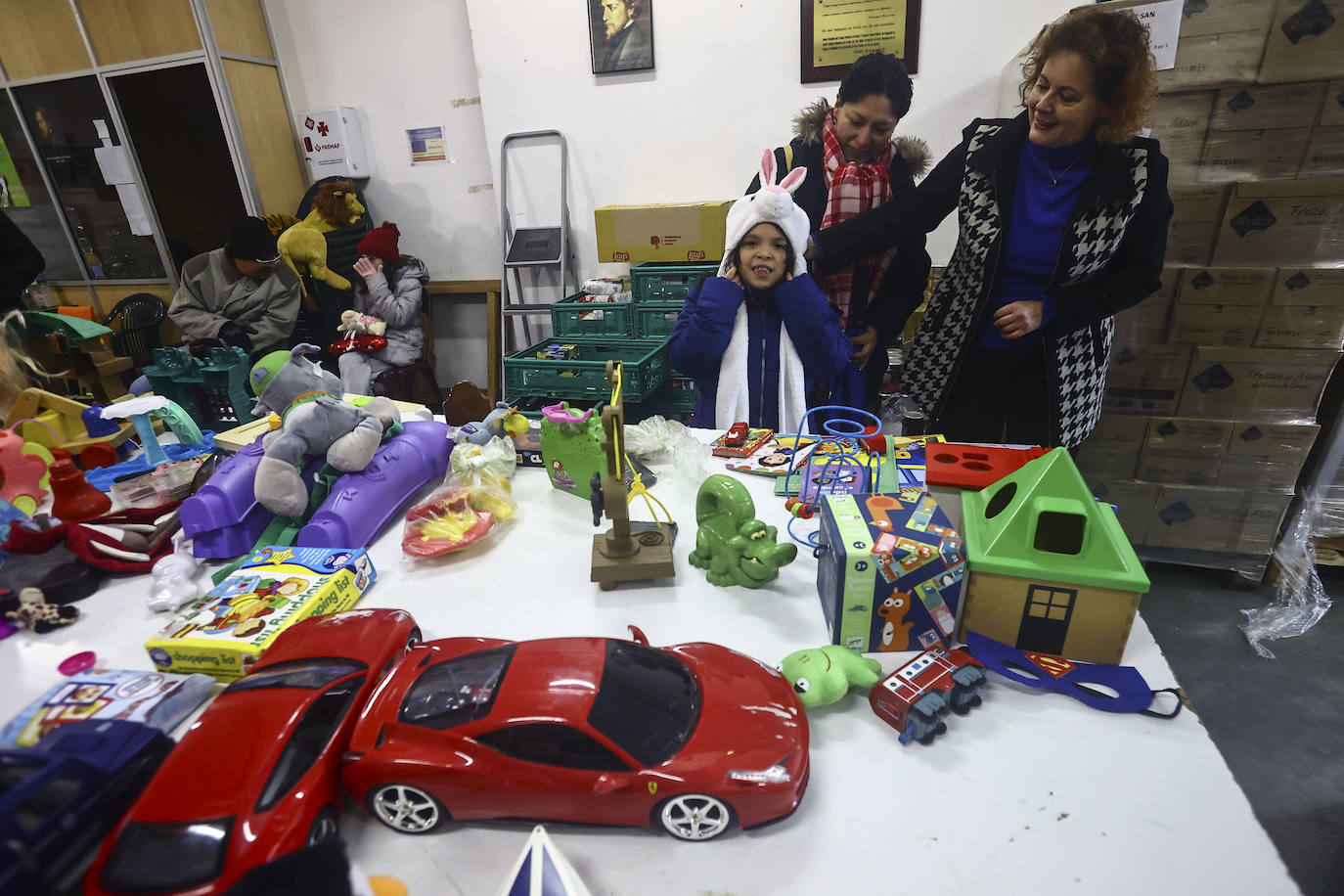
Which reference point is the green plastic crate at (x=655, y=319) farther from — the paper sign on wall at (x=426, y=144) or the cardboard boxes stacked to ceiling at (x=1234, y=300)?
the paper sign on wall at (x=426, y=144)

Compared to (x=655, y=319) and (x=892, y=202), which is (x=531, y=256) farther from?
(x=892, y=202)

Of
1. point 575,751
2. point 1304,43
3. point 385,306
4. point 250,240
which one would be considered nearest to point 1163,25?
point 1304,43

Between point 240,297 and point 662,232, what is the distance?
7.38ft

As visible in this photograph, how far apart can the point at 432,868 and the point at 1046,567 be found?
3.12 ft

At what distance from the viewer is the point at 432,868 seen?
762 mm

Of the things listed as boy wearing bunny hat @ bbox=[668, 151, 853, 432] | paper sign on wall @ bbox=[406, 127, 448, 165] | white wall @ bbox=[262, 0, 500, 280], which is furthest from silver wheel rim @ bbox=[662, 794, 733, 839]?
paper sign on wall @ bbox=[406, 127, 448, 165]

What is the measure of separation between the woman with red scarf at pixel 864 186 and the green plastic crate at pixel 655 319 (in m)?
0.85

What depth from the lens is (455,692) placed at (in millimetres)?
849

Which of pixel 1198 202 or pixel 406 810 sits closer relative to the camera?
pixel 406 810

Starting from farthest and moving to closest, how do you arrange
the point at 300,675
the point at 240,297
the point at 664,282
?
the point at 240,297, the point at 664,282, the point at 300,675

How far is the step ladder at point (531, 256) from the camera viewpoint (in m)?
3.58

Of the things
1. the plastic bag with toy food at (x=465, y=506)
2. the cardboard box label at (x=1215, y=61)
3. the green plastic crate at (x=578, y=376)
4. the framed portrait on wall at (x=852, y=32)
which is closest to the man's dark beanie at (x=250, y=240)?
the green plastic crate at (x=578, y=376)

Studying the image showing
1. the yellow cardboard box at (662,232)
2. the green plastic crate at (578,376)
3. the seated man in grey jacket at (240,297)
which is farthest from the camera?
the seated man in grey jacket at (240,297)

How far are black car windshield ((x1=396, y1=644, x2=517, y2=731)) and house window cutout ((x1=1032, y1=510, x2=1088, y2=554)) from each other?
84 centimetres
